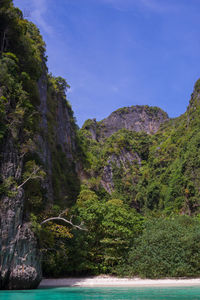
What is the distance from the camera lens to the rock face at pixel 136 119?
123 m

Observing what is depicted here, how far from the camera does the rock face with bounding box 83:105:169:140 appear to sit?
404 ft

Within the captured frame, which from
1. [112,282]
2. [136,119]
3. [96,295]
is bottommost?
[112,282]

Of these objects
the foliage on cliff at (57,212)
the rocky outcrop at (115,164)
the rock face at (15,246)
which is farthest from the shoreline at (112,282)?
the rocky outcrop at (115,164)

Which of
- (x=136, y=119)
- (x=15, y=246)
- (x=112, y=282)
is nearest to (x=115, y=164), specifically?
(x=112, y=282)

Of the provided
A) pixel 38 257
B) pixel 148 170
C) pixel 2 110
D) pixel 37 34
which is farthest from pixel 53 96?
pixel 148 170

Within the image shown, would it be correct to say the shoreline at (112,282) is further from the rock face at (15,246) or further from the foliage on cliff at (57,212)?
the rock face at (15,246)

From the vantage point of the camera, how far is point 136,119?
4990 inches

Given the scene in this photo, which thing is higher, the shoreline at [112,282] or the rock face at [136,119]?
the rock face at [136,119]

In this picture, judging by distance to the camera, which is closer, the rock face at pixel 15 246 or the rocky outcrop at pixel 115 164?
the rock face at pixel 15 246

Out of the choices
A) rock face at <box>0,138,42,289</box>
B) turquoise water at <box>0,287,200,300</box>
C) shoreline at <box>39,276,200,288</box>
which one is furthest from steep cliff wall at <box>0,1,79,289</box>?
shoreline at <box>39,276,200,288</box>

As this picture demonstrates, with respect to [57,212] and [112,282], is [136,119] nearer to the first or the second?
[57,212]

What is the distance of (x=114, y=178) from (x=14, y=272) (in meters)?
57.9

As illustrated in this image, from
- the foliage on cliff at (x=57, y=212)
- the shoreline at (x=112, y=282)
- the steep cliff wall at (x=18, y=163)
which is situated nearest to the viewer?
the steep cliff wall at (x=18, y=163)

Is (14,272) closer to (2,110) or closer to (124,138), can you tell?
(2,110)
